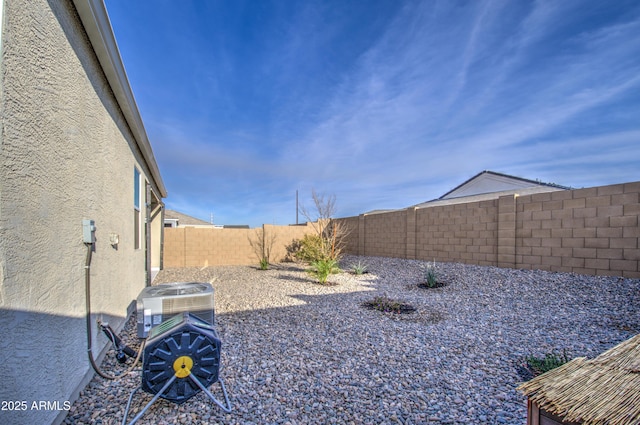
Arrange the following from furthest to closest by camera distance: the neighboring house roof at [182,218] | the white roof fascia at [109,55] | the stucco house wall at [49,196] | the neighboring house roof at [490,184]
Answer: the neighboring house roof at [182,218] < the neighboring house roof at [490,184] < the white roof fascia at [109,55] < the stucco house wall at [49,196]

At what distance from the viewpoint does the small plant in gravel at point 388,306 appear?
16.9 ft

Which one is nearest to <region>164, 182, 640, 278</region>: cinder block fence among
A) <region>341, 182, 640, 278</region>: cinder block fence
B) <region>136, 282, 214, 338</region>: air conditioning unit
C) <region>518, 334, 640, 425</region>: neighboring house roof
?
<region>341, 182, 640, 278</region>: cinder block fence

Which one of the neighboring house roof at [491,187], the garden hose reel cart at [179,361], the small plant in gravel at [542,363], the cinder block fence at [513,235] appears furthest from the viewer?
the neighboring house roof at [491,187]

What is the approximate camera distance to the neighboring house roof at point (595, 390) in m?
1.04

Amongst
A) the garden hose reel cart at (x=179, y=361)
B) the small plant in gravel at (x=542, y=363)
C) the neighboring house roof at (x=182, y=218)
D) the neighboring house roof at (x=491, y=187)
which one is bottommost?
the small plant in gravel at (x=542, y=363)

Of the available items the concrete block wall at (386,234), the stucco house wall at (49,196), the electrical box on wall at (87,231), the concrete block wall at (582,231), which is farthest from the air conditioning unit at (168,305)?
the concrete block wall at (386,234)

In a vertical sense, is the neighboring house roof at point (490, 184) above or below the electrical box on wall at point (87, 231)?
above

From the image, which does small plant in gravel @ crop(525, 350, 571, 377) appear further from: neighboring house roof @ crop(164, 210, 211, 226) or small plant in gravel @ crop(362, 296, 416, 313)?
neighboring house roof @ crop(164, 210, 211, 226)

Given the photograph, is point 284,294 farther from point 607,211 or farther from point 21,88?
point 607,211

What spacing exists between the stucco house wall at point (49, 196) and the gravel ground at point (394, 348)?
0.61m

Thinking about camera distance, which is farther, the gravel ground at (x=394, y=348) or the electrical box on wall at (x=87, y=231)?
the electrical box on wall at (x=87, y=231)

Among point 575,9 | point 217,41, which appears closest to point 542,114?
point 575,9

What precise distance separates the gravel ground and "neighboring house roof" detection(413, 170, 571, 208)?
8098 millimetres

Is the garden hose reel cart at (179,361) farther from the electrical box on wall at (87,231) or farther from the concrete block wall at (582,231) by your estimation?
the concrete block wall at (582,231)
